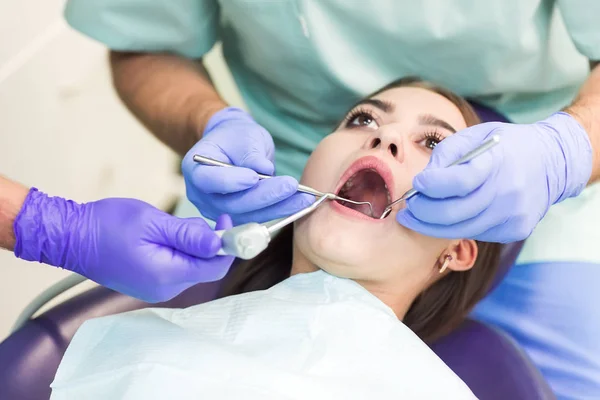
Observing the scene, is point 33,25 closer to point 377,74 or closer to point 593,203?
point 377,74

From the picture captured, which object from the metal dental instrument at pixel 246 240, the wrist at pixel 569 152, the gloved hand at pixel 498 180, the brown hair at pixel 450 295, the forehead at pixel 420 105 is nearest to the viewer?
the metal dental instrument at pixel 246 240

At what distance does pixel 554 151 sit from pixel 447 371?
1.21ft

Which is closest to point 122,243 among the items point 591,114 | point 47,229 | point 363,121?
point 47,229

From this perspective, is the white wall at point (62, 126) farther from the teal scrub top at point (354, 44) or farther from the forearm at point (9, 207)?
the forearm at point (9, 207)

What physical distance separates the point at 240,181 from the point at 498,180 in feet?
1.23

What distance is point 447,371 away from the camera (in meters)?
0.97

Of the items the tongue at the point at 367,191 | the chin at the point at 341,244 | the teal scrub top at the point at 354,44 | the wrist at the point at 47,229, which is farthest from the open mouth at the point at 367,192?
the wrist at the point at 47,229

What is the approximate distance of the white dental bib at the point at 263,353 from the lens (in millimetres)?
862

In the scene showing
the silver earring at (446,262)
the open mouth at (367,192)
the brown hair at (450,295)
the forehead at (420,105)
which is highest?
the forehead at (420,105)

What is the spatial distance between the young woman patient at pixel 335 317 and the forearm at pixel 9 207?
0.19 metres

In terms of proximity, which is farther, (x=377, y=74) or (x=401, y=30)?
(x=377, y=74)

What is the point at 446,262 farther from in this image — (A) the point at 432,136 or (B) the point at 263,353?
(B) the point at 263,353

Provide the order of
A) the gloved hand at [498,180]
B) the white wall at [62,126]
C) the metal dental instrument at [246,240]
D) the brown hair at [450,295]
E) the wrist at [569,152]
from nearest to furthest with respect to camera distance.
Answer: the metal dental instrument at [246,240], the gloved hand at [498,180], the wrist at [569,152], the brown hair at [450,295], the white wall at [62,126]

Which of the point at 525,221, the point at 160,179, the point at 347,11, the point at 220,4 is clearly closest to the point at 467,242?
the point at 525,221
